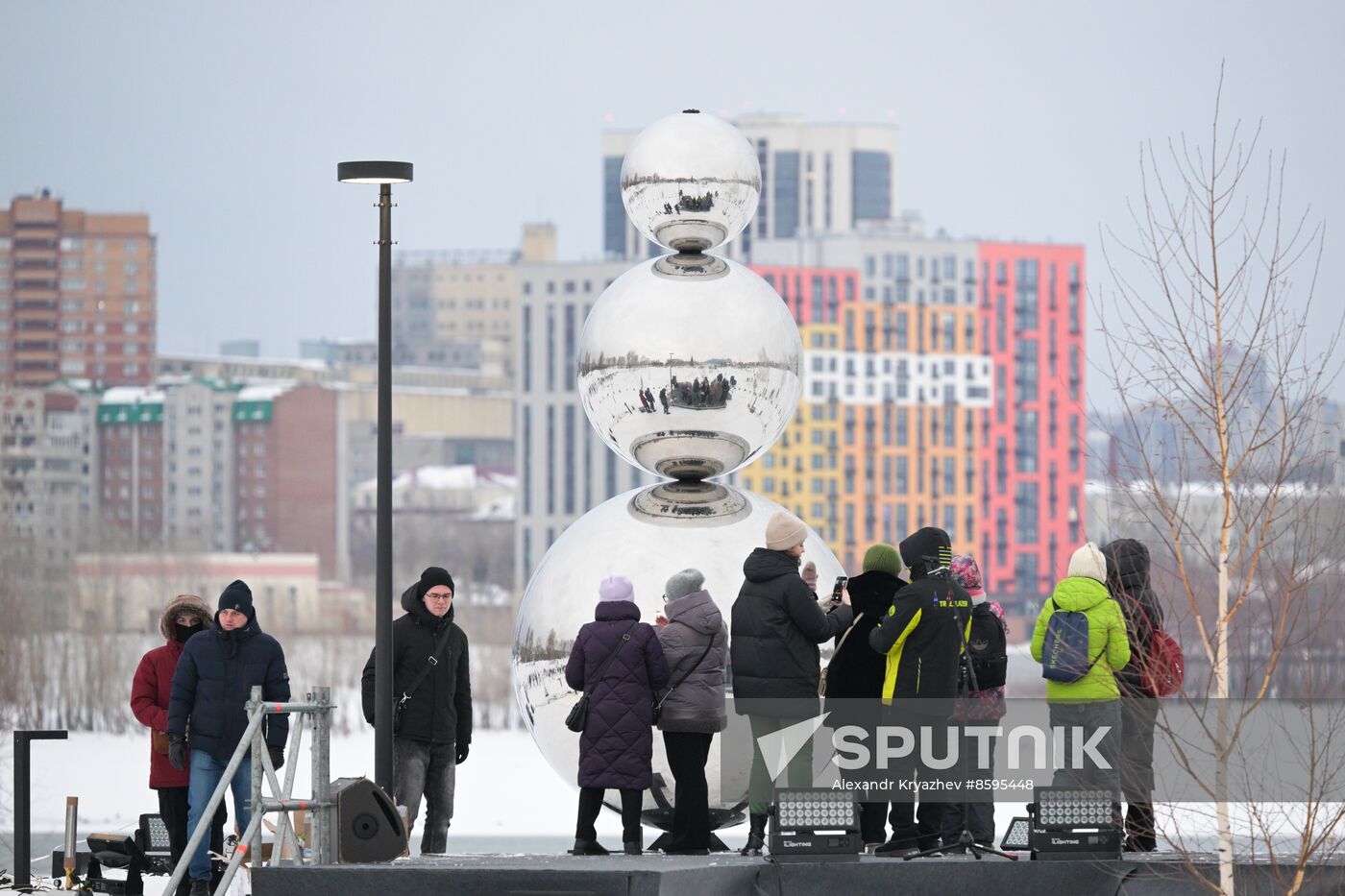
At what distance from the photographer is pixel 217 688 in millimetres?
11266

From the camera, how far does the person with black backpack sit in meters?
11.0

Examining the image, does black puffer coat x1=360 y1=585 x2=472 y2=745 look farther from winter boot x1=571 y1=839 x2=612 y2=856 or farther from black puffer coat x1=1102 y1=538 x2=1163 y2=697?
black puffer coat x1=1102 y1=538 x2=1163 y2=697

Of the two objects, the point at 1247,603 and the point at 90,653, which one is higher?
the point at 1247,603

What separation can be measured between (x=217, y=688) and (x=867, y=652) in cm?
316

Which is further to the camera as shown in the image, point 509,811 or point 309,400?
point 309,400

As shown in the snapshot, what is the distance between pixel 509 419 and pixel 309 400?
3264 cm

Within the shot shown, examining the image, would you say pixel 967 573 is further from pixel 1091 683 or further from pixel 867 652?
pixel 1091 683

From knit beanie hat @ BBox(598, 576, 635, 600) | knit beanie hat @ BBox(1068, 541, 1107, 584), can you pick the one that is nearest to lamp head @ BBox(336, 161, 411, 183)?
knit beanie hat @ BBox(598, 576, 635, 600)

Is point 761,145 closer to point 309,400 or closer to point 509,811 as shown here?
point 309,400

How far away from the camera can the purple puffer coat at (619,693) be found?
10.9 metres

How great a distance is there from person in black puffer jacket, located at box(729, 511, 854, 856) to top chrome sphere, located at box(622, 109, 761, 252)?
1943 millimetres

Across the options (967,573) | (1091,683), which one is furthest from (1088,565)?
(967,573)

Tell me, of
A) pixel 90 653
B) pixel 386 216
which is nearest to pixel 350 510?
pixel 90 653

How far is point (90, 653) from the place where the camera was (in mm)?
78750
